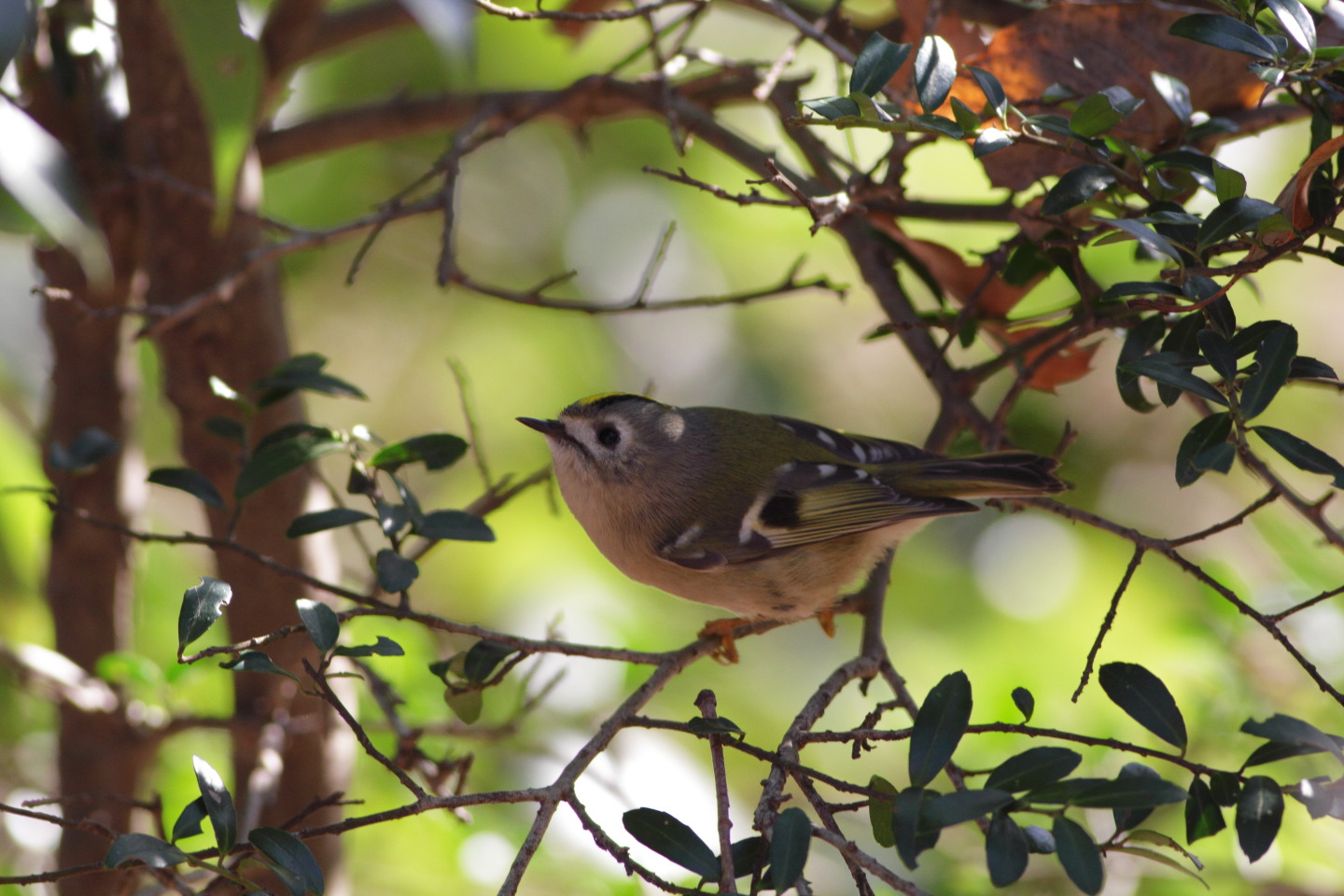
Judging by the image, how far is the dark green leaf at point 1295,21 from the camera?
25.4 inches

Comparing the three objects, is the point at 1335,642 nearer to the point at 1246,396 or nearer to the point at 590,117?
the point at 1246,396

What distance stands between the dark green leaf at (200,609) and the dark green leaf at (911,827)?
44 centimetres

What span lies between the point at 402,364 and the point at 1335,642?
5.50 ft

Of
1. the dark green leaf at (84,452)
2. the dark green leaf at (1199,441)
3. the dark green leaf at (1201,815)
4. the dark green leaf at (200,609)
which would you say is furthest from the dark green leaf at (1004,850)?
the dark green leaf at (84,452)

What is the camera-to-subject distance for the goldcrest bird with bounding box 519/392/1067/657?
118 cm

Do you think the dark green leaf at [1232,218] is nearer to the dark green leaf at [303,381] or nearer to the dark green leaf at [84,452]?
the dark green leaf at [303,381]

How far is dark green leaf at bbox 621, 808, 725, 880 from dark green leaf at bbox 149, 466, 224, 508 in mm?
468

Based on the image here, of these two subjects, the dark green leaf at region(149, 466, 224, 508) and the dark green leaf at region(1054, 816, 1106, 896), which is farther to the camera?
the dark green leaf at region(149, 466, 224, 508)

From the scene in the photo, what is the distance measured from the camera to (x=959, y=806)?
1.86 ft

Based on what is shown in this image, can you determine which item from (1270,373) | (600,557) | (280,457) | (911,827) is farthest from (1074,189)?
(600,557)

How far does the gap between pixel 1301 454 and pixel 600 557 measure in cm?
143

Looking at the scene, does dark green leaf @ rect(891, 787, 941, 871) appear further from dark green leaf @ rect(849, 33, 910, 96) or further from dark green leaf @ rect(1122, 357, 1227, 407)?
dark green leaf @ rect(849, 33, 910, 96)

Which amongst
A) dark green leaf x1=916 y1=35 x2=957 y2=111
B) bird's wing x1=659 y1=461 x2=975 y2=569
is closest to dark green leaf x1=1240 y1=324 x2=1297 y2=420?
dark green leaf x1=916 y1=35 x2=957 y2=111

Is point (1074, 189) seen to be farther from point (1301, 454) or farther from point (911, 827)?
point (911, 827)
